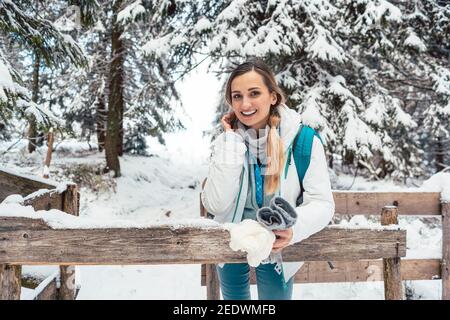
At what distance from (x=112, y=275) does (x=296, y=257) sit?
6059 millimetres

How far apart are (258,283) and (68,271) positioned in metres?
2.42

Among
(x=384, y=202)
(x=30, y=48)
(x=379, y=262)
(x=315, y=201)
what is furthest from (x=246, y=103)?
(x=30, y=48)

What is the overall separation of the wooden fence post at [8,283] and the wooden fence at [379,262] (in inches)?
108

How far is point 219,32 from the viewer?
833 cm

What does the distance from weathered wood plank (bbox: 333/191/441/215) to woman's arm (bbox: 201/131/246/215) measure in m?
2.72

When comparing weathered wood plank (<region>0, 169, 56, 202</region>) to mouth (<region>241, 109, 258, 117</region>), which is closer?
mouth (<region>241, 109, 258, 117</region>)

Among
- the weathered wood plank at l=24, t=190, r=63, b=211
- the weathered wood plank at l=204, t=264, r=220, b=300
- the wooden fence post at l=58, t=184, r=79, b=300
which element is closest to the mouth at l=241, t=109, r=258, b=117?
the weathered wood plank at l=24, t=190, r=63, b=211

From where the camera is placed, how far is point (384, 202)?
470 centimetres

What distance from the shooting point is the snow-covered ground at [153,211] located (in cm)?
620

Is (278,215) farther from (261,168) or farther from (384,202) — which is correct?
(384,202)

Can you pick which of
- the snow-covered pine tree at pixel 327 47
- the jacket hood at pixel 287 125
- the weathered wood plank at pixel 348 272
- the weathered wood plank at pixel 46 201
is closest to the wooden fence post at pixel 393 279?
the jacket hood at pixel 287 125

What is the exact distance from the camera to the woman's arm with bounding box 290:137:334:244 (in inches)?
79.8

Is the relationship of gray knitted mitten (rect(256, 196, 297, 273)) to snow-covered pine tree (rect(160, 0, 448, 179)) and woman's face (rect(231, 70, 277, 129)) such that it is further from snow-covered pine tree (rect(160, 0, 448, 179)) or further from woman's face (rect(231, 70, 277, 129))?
snow-covered pine tree (rect(160, 0, 448, 179))
